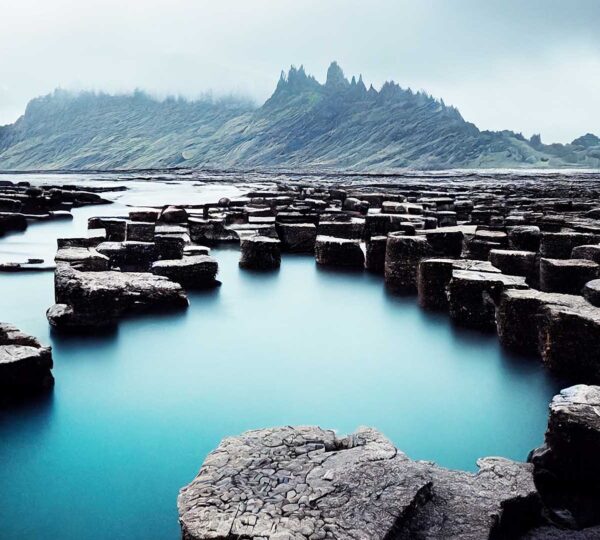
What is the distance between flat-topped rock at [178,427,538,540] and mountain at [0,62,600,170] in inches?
3817

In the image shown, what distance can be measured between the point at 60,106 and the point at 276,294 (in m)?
204

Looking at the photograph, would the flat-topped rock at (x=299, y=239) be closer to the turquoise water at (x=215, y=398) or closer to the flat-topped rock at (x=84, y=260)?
the turquoise water at (x=215, y=398)

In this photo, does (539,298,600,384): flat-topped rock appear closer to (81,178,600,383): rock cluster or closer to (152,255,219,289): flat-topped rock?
(81,178,600,383): rock cluster

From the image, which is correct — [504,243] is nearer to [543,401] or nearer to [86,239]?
[543,401]

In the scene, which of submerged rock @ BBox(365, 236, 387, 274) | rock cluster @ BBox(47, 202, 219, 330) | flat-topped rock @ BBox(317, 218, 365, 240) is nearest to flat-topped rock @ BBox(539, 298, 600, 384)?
rock cluster @ BBox(47, 202, 219, 330)

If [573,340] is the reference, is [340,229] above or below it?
above

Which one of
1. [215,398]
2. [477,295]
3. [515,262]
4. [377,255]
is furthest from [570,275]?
[215,398]

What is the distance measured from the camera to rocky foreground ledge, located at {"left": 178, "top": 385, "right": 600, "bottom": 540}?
5.56 ft

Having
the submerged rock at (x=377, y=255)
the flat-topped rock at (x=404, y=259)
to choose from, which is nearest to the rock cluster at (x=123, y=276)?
the flat-topped rock at (x=404, y=259)

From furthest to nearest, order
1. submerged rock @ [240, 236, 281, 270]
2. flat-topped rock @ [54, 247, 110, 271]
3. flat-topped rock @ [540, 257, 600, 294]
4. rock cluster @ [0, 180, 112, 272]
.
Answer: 1. submerged rock @ [240, 236, 281, 270]
2. rock cluster @ [0, 180, 112, 272]
3. flat-topped rock @ [54, 247, 110, 271]
4. flat-topped rock @ [540, 257, 600, 294]

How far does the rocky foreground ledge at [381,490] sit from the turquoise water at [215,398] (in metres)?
0.40

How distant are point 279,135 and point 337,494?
142073 millimetres

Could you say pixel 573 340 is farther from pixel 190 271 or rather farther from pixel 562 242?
pixel 190 271

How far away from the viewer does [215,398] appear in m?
3.40
